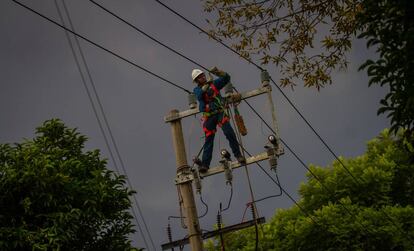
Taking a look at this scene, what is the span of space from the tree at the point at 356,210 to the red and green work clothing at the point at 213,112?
1303 centimetres

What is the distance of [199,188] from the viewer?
16.2 meters

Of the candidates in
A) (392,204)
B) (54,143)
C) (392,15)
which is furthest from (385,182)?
(392,15)

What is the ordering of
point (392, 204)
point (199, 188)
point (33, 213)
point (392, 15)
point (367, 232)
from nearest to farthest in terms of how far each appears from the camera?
point (392, 15)
point (33, 213)
point (199, 188)
point (367, 232)
point (392, 204)

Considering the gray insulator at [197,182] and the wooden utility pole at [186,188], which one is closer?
the wooden utility pole at [186,188]

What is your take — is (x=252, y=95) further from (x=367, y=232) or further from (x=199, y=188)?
(x=367, y=232)

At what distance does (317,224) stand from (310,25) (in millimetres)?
16965

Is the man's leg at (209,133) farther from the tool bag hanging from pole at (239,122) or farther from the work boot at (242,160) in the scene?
the work boot at (242,160)

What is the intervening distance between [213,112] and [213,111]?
0.03 metres

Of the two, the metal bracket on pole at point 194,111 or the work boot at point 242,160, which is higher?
the metal bracket on pole at point 194,111

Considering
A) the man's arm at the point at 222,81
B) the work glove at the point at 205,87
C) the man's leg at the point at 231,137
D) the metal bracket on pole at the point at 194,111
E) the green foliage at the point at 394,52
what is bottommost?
the green foliage at the point at 394,52

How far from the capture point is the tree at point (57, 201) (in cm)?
1438

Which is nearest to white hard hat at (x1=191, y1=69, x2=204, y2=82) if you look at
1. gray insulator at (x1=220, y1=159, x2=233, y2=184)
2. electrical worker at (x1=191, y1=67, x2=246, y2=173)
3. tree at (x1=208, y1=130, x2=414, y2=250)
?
electrical worker at (x1=191, y1=67, x2=246, y2=173)

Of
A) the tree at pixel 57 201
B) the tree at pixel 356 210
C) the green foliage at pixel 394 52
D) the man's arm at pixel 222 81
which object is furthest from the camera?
the tree at pixel 356 210

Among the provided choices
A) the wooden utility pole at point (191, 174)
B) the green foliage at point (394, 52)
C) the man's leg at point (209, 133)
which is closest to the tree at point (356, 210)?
the man's leg at point (209, 133)
